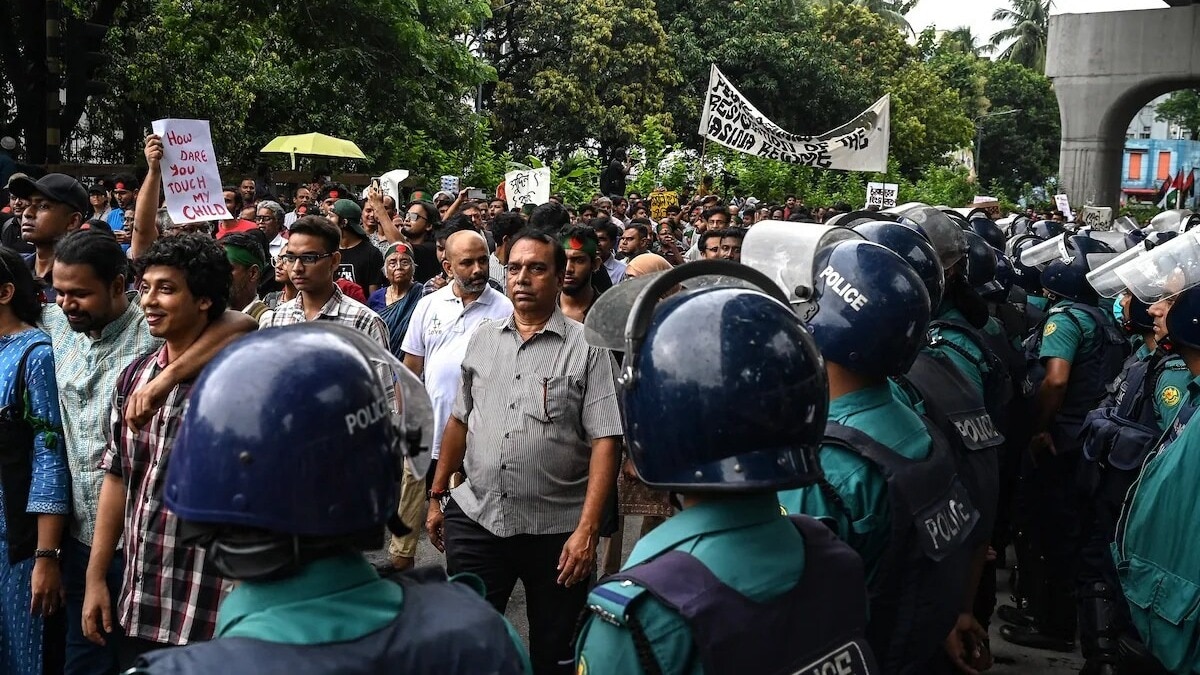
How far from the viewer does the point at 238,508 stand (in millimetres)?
1674

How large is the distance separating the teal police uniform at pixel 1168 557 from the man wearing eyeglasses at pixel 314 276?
3.05 metres

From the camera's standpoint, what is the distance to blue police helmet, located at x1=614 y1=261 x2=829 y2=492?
2.01 m

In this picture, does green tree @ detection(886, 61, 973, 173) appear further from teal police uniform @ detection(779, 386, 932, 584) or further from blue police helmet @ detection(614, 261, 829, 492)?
blue police helmet @ detection(614, 261, 829, 492)

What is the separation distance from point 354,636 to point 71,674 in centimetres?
276

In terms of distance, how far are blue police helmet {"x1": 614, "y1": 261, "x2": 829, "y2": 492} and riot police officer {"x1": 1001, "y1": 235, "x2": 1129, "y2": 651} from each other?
4.37 m

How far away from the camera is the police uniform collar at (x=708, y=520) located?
2.01 m

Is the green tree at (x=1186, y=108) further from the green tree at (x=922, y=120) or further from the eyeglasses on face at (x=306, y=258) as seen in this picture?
the eyeglasses on face at (x=306, y=258)

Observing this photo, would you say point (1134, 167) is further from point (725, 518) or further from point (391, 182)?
point (725, 518)

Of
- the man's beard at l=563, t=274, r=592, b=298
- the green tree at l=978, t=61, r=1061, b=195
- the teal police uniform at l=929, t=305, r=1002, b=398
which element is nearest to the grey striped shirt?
the teal police uniform at l=929, t=305, r=1002, b=398

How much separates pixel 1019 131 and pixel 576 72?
38.3 metres

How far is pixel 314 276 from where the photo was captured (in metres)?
5.19

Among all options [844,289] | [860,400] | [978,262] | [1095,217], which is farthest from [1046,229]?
[1095,217]

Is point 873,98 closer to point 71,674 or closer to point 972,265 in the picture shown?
point 972,265

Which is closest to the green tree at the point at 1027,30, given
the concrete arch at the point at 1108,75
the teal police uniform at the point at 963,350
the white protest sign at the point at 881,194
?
the concrete arch at the point at 1108,75
